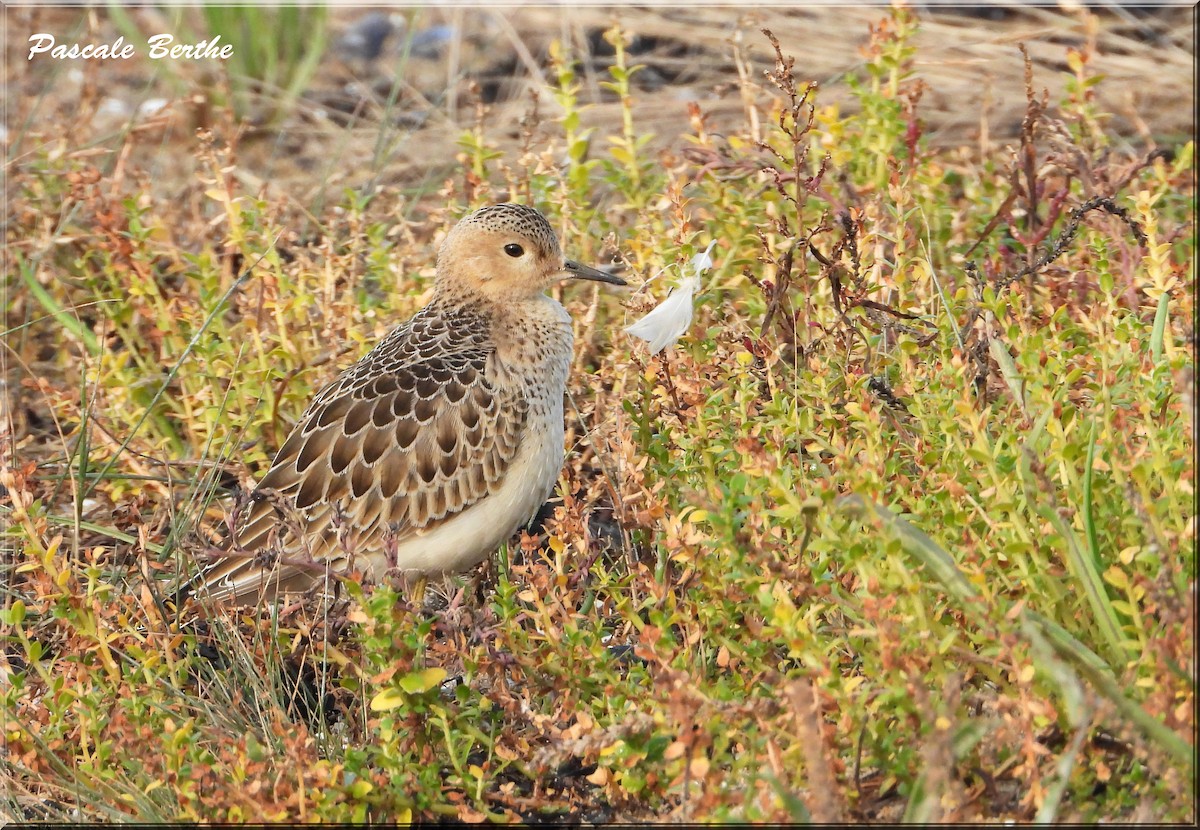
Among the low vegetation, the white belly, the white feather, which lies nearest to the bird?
the white belly

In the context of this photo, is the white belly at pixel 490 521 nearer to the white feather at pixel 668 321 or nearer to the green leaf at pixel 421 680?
the white feather at pixel 668 321

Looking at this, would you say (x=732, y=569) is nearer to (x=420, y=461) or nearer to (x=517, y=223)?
(x=420, y=461)

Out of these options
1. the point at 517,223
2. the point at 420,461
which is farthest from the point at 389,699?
the point at 517,223

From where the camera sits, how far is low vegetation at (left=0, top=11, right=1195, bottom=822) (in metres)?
3.59

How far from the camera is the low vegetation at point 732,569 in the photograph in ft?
11.8

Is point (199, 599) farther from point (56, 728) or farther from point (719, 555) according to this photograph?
point (719, 555)

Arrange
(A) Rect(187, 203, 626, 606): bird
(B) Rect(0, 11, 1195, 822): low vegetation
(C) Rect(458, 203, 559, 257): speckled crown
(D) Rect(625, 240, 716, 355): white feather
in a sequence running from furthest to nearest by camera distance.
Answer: (C) Rect(458, 203, 559, 257): speckled crown < (A) Rect(187, 203, 626, 606): bird < (D) Rect(625, 240, 716, 355): white feather < (B) Rect(0, 11, 1195, 822): low vegetation

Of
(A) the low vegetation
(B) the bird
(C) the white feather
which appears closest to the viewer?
Result: (A) the low vegetation

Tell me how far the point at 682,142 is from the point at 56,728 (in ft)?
18.1

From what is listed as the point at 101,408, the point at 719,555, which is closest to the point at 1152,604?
the point at 719,555

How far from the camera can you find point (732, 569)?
12.9 ft

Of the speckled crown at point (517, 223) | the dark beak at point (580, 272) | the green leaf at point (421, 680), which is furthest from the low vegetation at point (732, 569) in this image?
the speckled crown at point (517, 223)

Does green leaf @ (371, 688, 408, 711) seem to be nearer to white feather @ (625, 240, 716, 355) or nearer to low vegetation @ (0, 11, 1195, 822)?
low vegetation @ (0, 11, 1195, 822)

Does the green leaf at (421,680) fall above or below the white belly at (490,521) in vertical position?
above
